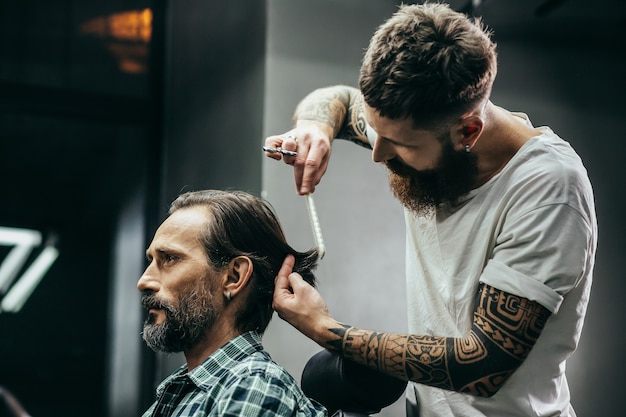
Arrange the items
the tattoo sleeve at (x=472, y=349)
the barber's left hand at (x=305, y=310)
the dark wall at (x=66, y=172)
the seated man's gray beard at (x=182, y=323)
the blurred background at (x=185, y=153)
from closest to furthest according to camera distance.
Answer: the tattoo sleeve at (x=472, y=349) → the barber's left hand at (x=305, y=310) → the seated man's gray beard at (x=182, y=323) → the blurred background at (x=185, y=153) → the dark wall at (x=66, y=172)

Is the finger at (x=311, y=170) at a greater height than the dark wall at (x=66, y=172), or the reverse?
the finger at (x=311, y=170)

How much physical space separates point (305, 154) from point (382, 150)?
0.25 meters

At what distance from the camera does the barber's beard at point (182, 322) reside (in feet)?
6.46

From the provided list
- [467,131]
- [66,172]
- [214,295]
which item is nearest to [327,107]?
[467,131]

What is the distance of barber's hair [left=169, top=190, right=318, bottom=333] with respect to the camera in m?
2.07

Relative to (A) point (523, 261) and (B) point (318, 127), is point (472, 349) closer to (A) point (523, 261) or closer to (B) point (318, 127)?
(A) point (523, 261)

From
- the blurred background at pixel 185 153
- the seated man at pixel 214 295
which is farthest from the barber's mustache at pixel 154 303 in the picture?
the blurred background at pixel 185 153

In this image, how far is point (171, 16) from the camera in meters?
5.02

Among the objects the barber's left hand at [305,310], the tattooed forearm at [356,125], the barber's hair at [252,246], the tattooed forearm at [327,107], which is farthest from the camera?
the tattooed forearm at [356,125]

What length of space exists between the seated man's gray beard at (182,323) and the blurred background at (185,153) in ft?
4.11

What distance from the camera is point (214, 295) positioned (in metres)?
2.03

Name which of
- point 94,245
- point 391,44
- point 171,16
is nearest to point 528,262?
point 391,44

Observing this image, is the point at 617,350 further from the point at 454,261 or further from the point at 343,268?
the point at 454,261

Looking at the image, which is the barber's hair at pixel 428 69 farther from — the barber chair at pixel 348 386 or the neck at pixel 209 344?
the neck at pixel 209 344
